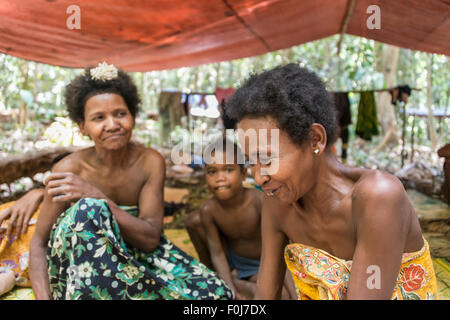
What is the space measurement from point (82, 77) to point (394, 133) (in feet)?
27.0

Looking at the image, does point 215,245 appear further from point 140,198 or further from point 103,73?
point 103,73

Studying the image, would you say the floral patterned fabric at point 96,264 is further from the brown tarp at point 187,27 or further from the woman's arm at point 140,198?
the brown tarp at point 187,27

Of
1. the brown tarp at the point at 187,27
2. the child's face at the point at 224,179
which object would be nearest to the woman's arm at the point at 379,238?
the child's face at the point at 224,179

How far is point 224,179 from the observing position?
270 cm

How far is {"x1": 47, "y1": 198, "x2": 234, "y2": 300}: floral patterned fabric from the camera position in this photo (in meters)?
1.91

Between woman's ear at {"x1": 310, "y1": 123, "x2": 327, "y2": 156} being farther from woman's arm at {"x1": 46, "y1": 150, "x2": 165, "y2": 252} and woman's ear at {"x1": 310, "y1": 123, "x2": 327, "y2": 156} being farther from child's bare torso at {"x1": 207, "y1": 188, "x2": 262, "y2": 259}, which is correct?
child's bare torso at {"x1": 207, "y1": 188, "x2": 262, "y2": 259}

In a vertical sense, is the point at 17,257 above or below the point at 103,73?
below

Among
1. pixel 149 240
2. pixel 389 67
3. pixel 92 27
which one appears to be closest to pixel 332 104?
pixel 149 240

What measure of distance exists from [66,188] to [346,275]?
58.5 inches

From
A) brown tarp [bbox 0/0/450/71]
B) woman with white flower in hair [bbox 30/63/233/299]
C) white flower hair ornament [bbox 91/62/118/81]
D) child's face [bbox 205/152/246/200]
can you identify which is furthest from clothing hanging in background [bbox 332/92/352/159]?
white flower hair ornament [bbox 91/62/118/81]

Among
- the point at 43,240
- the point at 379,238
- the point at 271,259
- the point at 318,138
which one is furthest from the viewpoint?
the point at 43,240

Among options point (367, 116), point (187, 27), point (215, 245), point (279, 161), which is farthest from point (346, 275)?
point (367, 116)

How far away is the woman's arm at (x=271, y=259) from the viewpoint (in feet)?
5.71

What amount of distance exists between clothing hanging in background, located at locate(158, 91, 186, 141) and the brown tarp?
7.66 ft
